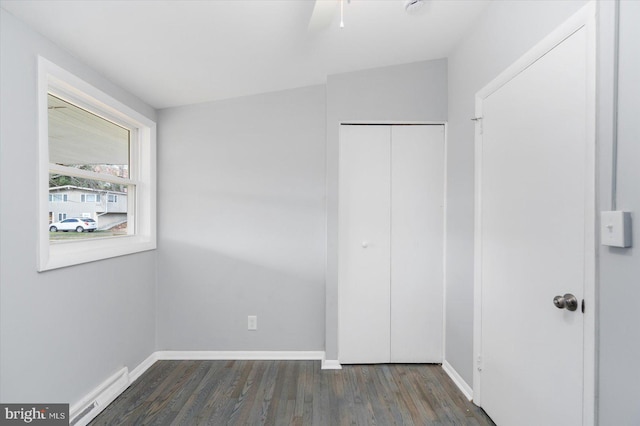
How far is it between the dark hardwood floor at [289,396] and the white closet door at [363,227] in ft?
1.30

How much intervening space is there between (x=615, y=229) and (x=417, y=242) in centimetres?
157

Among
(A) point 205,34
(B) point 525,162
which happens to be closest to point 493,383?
(B) point 525,162

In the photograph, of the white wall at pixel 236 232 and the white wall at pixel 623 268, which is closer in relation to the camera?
the white wall at pixel 623 268

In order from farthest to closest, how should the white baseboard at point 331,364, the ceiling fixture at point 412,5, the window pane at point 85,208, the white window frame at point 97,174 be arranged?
the white baseboard at point 331,364 → the window pane at point 85,208 → the ceiling fixture at point 412,5 → the white window frame at point 97,174

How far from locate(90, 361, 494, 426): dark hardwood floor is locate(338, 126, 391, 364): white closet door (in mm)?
395

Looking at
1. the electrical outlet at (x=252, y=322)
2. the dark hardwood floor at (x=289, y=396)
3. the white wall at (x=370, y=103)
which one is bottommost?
the dark hardwood floor at (x=289, y=396)

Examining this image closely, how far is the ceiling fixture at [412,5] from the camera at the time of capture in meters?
1.77

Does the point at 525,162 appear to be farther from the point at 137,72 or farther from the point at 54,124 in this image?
the point at 54,124

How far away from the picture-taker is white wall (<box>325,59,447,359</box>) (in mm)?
2576

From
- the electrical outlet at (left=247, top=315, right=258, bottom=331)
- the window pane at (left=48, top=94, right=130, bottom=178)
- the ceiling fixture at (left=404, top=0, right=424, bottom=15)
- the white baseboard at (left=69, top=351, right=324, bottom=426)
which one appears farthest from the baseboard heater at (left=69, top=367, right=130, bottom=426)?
the ceiling fixture at (left=404, top=0, right=424, bottom=15)

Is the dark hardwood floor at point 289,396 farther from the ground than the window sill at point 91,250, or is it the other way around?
the window sill at point 91,250

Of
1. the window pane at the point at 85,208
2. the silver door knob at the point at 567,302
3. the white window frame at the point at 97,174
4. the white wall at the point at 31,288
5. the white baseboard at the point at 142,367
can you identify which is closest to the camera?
the silver door knob at the point at 567,302

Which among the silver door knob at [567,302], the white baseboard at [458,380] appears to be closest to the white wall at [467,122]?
the white baseboard at [458,380]

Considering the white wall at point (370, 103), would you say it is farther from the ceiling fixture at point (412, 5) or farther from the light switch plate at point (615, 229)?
the light switch plate at point (615, 229)
